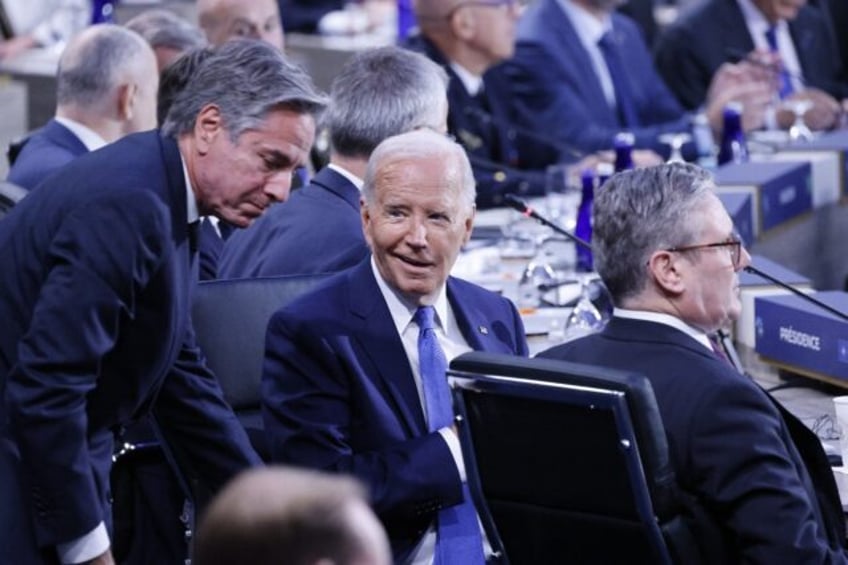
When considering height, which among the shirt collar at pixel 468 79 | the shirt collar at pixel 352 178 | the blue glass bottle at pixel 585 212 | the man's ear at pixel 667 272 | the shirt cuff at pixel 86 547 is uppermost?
the man's ear at pixel 667 272

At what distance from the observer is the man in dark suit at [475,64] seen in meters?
6.42

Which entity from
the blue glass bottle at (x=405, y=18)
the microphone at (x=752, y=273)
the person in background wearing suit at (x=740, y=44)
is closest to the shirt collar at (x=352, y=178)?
the microphone at (x=752, y=273)

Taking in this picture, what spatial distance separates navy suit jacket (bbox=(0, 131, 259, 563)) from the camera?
281 cm

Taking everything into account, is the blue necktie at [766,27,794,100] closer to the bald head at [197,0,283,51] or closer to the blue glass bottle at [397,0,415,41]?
the blue glass bottle at [397,0,415,41]

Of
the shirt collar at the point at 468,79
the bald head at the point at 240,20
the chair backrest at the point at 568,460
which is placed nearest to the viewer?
the chair backrest at the point at 568,460

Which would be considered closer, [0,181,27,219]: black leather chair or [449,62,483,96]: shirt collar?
[0,181,27,219]: black leather chair

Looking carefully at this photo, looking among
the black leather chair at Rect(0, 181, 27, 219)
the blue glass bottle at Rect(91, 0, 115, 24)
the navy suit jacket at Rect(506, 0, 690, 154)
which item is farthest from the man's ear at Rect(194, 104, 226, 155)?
the blue glass bottle at Rect(91, 0, 115, 24)

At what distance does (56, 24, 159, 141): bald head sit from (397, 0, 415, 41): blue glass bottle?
10.4ft

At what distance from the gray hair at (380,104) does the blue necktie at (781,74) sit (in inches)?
137

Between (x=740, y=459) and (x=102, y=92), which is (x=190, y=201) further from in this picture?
(x=102, y=92)

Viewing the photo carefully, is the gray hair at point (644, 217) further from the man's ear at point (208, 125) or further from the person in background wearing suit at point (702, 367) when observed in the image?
the man's ear at point (208, 125)

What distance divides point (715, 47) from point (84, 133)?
3674 mm

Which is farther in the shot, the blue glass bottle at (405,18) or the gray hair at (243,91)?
the blue glass bottle at (405,18)

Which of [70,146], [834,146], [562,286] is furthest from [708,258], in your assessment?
[834,146]
